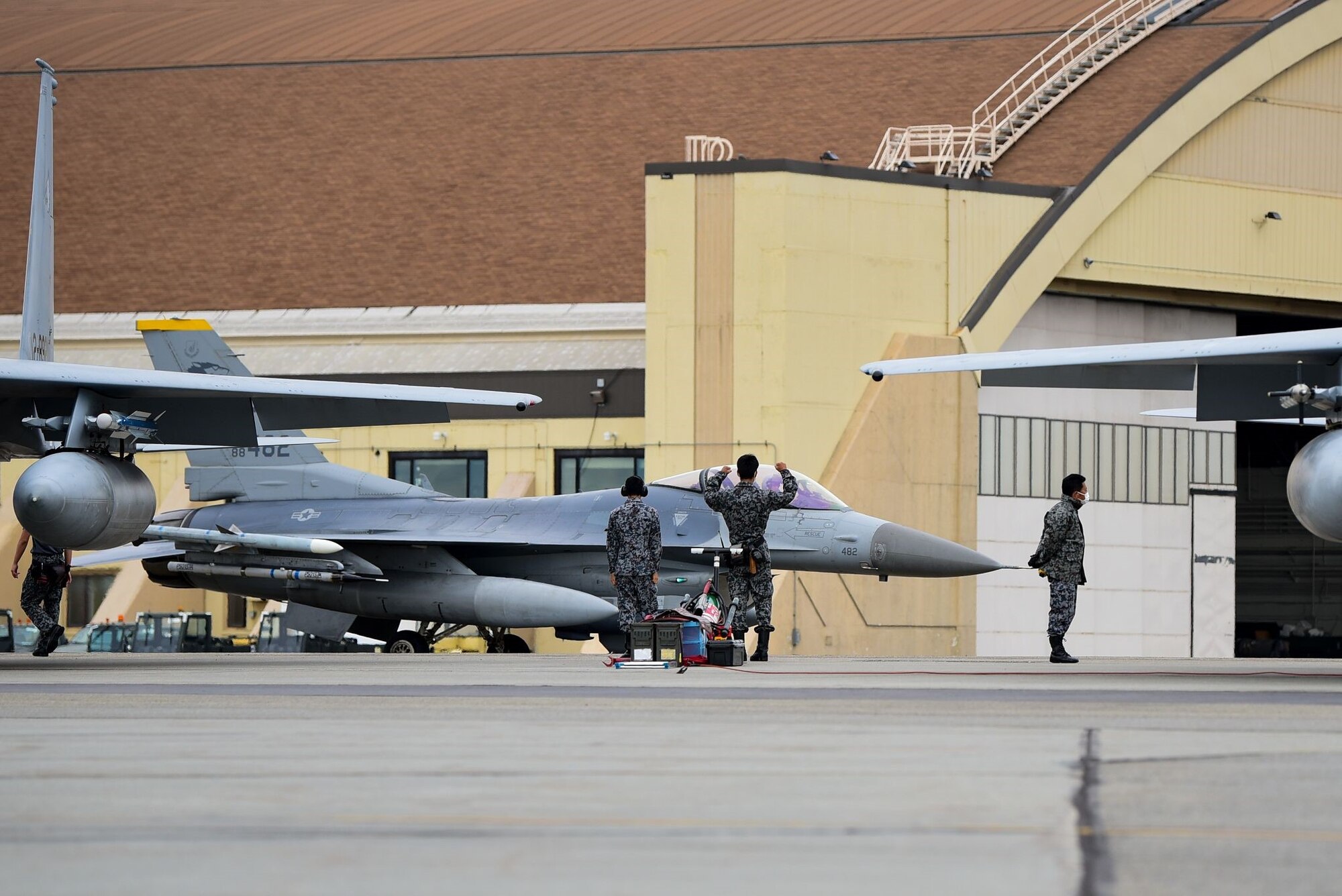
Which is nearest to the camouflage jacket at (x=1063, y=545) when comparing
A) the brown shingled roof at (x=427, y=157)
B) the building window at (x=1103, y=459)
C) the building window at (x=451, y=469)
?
the building window at (x=1103, y=459)

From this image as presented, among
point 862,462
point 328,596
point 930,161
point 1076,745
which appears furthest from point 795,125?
point 1076,745

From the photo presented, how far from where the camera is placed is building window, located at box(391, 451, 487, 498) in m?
35.8

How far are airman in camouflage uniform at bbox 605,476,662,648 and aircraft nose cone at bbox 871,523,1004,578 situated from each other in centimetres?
649

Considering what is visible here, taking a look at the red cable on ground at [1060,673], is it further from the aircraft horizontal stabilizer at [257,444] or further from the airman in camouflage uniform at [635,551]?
the aircraft horizontal stabilizer at [257,444]

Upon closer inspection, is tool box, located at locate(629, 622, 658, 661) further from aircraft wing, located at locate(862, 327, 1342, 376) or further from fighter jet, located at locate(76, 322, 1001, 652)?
fighter jet, located at locate(76, 322, 1001, 652)

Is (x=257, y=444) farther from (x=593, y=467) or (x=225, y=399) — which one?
(x=593, y=467)

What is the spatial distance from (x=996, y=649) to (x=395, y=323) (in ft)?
48.4

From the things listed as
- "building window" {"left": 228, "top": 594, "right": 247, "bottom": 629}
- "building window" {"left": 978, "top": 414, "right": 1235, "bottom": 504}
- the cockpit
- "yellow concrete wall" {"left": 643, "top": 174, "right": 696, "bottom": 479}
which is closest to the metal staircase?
"building window" {"left": 978, "top": 414, "right": 1235, "bottom": 504}

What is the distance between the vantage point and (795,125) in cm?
4100

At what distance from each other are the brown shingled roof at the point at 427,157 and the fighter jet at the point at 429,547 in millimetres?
13883

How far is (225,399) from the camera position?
16797 mm

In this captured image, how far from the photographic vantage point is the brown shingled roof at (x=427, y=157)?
40.5 meters

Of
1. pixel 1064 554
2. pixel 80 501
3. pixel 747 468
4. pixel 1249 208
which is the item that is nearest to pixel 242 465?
pixel 80 501

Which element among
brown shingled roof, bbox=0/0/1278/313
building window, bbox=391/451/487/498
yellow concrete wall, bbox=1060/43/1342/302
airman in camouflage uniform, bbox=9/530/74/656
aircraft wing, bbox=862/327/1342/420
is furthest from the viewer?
brown shingled roof, bbox=0/0/1278/313
